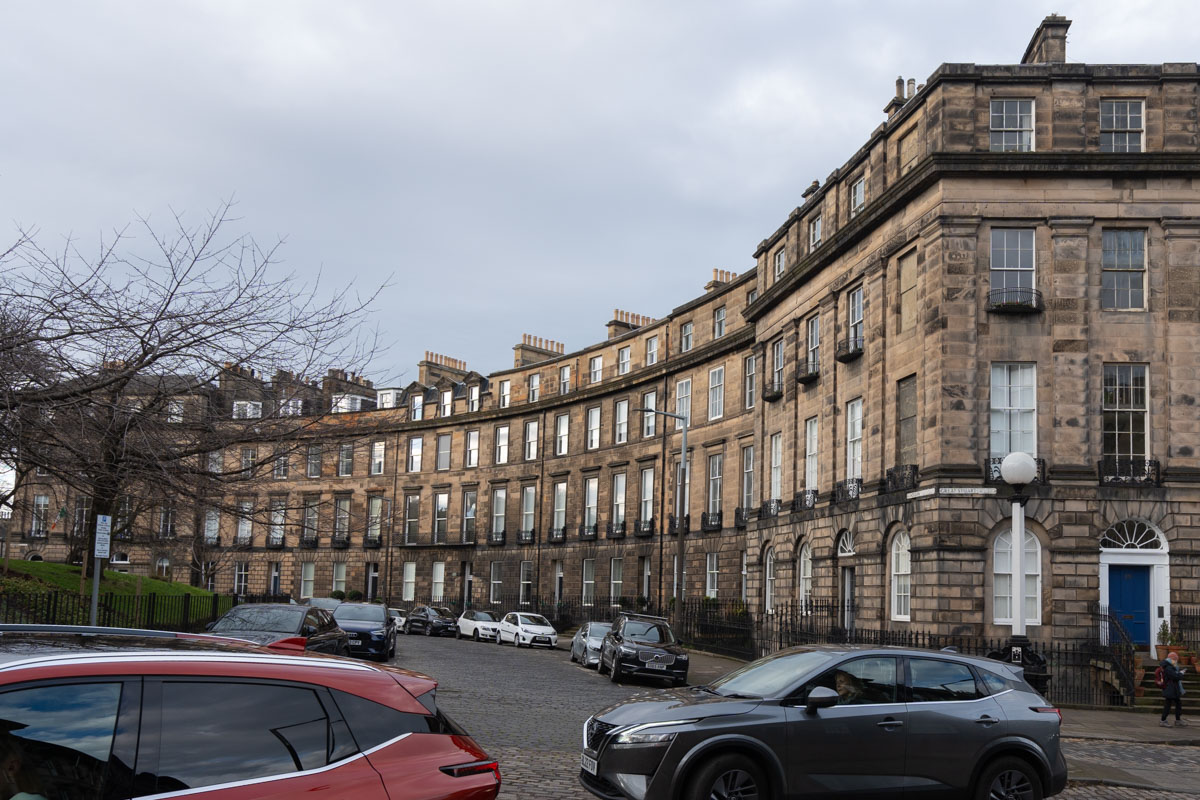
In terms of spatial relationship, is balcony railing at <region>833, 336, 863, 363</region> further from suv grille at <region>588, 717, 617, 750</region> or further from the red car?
the red car

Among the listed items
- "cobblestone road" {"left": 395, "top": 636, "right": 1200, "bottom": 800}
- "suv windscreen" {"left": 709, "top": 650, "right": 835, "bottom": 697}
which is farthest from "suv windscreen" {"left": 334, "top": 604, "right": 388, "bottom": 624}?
"suv windscreen" {"left": 709, "top": 650, "right": 835, "bottom": 697}

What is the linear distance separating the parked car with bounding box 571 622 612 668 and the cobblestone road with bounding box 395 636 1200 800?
60cm

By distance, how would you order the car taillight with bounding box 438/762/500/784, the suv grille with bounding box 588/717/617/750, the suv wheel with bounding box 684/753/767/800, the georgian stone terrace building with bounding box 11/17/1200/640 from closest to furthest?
1. the car taillight with bounding box 438/762/500/784
2. the suv wheel with bounding box 684/753/767/800
3. the suv grille with bounding box 588/717/617/750
4. the georgian stone terrace building with bounding box 11/17/1200/640

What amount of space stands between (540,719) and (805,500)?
19269 millimetres

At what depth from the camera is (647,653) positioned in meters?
26.9

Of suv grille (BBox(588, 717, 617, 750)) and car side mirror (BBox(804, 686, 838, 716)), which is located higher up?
car side mirror (BBox(804, 686, 838, 716))

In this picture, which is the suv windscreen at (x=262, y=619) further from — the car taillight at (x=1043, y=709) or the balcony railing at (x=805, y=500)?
the balcony railing at (x=805, y=500)

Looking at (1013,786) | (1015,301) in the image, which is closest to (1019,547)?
(1013,786)

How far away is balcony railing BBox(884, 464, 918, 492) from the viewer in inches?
1119

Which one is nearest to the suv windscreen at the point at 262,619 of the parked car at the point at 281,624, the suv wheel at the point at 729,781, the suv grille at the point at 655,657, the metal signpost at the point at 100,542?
the parked car at the point at 281,624

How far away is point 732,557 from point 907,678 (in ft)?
111

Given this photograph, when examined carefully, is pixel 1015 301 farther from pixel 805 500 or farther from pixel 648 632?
pixel 648 632

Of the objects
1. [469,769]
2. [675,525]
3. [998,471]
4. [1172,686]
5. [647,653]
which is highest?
[998,471]

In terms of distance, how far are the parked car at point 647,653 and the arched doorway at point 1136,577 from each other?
33.2ft
